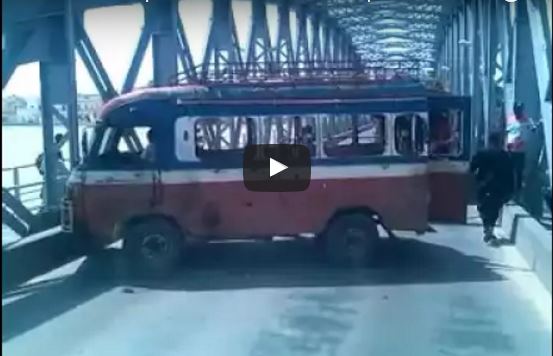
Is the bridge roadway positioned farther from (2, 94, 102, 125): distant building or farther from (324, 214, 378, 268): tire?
(2, 94, 102, 125): distant building

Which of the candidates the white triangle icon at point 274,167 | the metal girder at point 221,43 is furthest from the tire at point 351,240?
the white triangle icon at point 274,167

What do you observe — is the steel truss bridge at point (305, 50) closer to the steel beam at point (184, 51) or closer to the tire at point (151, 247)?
the steel beam at point (184, 51)

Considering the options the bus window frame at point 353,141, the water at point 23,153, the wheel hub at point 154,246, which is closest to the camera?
the water at point 23,153

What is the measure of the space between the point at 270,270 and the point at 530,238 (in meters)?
1.61

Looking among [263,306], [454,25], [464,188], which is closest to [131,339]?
[263,306]

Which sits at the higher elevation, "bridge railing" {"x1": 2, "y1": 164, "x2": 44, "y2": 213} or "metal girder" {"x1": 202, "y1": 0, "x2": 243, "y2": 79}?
"metal girder" {"x1": 202, "y1": 0, "x2": 243, "y2": 79}

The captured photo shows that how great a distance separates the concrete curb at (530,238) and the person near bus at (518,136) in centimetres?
12

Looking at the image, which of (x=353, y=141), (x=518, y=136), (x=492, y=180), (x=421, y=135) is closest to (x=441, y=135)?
(x=421, y=135)

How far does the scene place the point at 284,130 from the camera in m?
3.73

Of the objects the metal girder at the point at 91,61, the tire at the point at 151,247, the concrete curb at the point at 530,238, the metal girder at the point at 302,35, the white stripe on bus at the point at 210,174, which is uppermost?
the metal girder at the point at 302,35

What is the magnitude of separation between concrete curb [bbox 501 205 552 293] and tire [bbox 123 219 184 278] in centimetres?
164

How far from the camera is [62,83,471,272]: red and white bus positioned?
3.82 meters

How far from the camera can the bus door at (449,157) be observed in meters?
A: 3.36

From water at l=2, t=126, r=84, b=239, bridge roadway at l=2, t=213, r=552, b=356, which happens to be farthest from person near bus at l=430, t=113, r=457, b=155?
water at l=2, t=126, r=84, b=239
